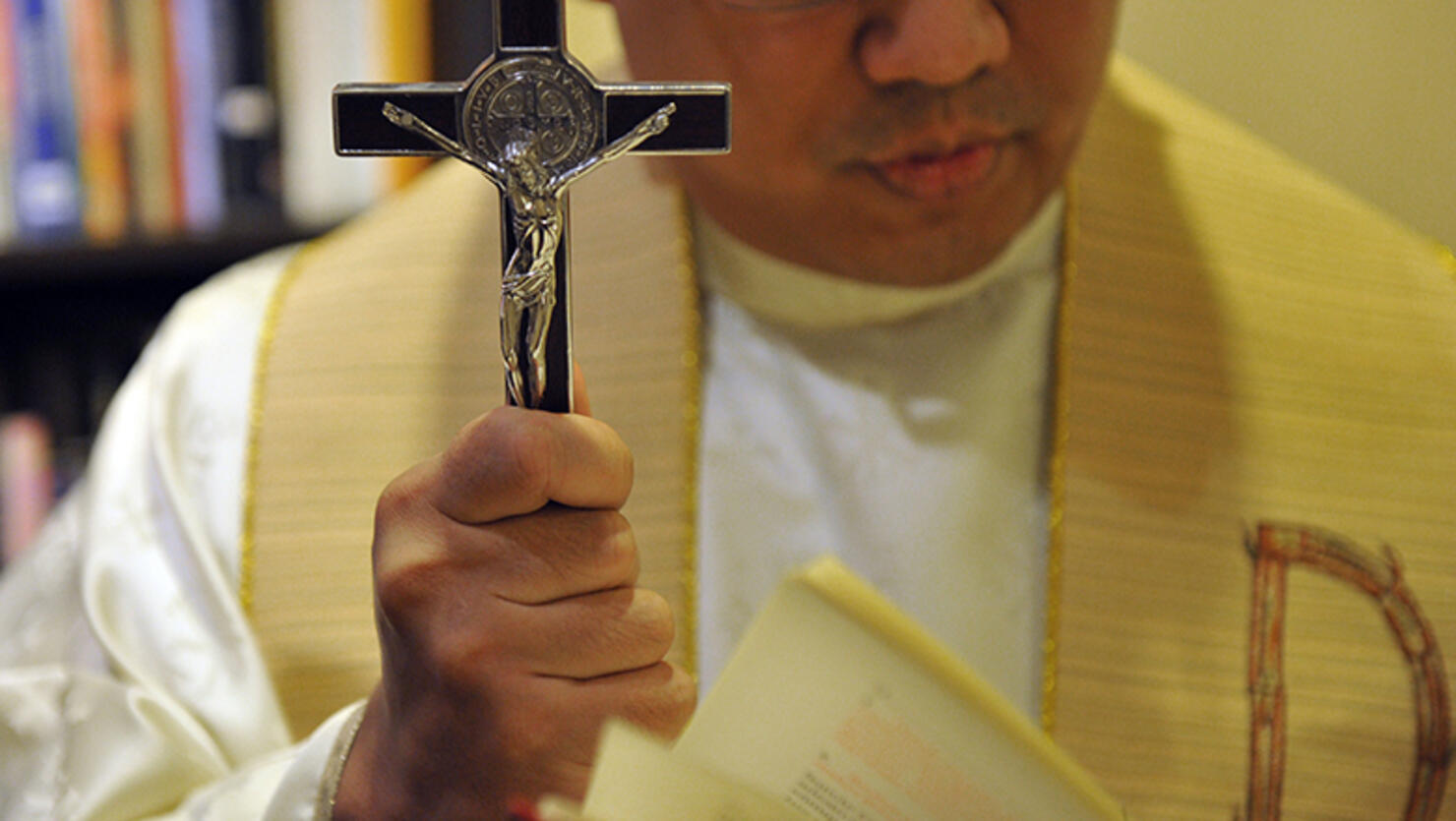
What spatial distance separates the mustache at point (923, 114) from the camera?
0.74 m

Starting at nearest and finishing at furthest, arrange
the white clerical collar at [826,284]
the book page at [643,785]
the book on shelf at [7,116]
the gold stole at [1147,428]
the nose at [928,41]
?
the book page at [643,785], the nose at [928,41], the gold stole at [1147,428], the white clerical collar at [826,284], the book on shelf at [7,116]

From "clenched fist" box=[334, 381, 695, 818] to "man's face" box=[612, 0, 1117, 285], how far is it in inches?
10.8

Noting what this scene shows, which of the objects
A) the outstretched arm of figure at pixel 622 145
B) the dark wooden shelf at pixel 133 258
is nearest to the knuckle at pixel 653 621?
the outstretched arm of figure at pixel 622 145

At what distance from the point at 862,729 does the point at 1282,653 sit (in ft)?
1.24

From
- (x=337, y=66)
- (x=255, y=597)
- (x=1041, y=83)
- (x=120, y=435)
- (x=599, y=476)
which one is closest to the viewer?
(x=599, y=476)

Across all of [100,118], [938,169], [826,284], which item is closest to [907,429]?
[826,284]

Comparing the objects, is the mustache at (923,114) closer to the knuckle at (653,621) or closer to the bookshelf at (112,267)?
the knuckle at (653,621)

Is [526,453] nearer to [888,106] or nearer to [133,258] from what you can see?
[888,106]

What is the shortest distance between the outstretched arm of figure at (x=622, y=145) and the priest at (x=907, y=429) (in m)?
0.21

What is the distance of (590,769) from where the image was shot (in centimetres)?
54

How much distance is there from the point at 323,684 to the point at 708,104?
48 centimetres

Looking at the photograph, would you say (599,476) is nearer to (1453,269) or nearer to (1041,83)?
(1041,83)

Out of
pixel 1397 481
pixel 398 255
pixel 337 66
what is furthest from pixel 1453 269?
pixel 337 66

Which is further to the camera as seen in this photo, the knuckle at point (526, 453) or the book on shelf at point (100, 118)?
the book on shelf at point (100, 118)
